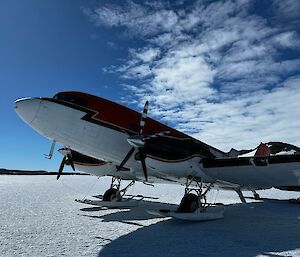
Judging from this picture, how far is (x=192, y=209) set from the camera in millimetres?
13109

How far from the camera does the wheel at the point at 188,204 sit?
1301cm

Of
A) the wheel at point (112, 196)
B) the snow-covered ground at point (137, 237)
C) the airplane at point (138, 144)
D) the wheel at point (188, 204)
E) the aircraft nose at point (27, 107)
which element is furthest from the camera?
the wheel at point (112, 196)

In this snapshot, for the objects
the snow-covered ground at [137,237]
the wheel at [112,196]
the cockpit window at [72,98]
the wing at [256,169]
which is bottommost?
the snow-covered ground at [137,237]

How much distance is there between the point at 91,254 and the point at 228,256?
3.12 m

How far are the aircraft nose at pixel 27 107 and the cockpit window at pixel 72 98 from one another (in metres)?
1.19

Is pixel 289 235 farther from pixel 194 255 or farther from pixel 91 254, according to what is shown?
pixel 91 254

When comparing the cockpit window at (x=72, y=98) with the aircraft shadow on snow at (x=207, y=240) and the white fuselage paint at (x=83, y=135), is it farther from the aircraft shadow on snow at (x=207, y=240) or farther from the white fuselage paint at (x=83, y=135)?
the aircraft shadow on snow at (x=207, y=240)

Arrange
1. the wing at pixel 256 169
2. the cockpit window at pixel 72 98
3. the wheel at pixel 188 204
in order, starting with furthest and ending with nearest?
1. the cockpit window at pixel 72 98
2. the wheel at pixel 188 204
3. the wing at pixel 256 169

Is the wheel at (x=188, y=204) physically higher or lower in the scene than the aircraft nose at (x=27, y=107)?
→ lower

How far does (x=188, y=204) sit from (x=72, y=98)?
6835mm

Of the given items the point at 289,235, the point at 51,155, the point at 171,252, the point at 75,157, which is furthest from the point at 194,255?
the point at 75,157

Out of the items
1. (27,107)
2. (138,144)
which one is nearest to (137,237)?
(138,144)

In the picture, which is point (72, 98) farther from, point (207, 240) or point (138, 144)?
point (207, 240)

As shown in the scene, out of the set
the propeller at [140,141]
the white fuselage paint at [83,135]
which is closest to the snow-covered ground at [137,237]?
the white fuselage paint at [83,135]
